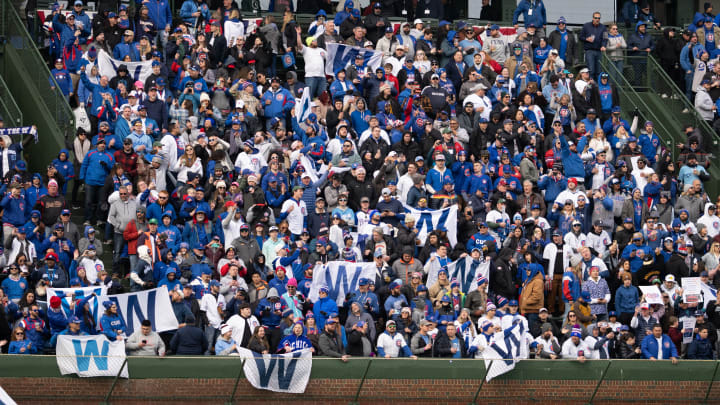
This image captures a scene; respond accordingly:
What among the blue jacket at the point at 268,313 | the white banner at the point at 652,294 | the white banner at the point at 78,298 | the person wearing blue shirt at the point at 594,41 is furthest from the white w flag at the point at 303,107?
the white banner at the point at 652,294

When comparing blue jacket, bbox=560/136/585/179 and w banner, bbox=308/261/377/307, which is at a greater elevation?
blue jacket, bbox=560/136/585/179

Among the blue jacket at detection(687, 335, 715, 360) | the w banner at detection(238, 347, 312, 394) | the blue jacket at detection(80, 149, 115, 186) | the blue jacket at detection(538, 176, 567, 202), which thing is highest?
the blue jacket at detection(80, 149, 115, 186)

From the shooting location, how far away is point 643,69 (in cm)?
3691

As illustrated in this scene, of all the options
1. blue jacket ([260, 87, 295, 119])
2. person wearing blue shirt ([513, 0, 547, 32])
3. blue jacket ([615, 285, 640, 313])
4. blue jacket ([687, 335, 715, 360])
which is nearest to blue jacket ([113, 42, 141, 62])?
blue jacket ([260, 87, 295, 119])

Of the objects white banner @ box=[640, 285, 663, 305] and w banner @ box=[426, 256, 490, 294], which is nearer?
white banner @ box=[640, 285, 663, 305]

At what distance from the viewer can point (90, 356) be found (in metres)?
24.6

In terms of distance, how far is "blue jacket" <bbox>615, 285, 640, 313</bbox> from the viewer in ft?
92.7

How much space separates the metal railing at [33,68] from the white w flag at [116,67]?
42.1 inches

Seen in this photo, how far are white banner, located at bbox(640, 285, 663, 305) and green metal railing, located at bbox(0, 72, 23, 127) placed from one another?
13437 mm

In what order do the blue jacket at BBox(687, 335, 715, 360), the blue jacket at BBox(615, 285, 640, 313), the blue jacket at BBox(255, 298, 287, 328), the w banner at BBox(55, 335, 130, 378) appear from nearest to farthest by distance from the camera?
1. the w banner at BBox(55, 335, 130, 378)
2. the blue jacket at BBox(255, 298, 287, 328)
3. the blue jacket at BBox(687, 335, 715, 360)
4. the blue jacket at BBox(615, 285, 640, 313)

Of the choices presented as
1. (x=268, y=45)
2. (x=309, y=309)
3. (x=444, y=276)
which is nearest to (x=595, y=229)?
(x=444, y=276)

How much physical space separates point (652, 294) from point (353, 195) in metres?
6.26

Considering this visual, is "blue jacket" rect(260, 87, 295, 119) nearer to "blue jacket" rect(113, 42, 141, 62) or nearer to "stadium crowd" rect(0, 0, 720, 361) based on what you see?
"stadium crowd" rect(0, 0, 720, 361)

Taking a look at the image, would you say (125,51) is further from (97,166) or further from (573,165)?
(573,165)
